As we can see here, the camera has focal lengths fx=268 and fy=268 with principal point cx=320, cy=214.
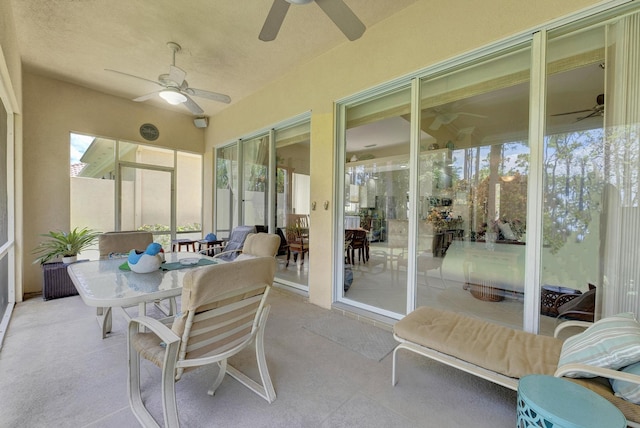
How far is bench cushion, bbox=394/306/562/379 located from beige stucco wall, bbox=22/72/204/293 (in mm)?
5210

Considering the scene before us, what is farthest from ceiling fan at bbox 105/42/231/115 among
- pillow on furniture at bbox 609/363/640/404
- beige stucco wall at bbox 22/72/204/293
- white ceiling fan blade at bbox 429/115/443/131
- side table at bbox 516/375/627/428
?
pillow on furniture at bbox 609/363/640/404

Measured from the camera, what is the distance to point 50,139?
4.09 m

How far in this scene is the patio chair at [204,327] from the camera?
1.27 m

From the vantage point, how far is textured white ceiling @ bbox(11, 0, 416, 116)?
8.75ft

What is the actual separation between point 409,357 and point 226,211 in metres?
4.48

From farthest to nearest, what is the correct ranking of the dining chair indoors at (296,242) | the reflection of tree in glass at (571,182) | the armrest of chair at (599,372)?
the dining chair indoors at (296,242), the reflection of tree in glass at (571,182), the armrest of chair at (599,372)

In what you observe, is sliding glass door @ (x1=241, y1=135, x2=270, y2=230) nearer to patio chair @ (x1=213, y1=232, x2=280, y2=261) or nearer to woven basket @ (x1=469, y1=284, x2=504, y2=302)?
patio chair @ (x1=213, y1=232, x2=280, y2=261)

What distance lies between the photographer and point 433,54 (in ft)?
8.20

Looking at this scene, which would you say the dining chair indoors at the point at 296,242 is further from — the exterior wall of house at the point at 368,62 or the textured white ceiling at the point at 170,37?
the textured white ceiling at the point at 170,37

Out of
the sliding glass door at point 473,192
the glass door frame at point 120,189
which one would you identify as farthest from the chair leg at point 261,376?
the glass door frame at point 120,189

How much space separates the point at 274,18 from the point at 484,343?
2738 millimetres

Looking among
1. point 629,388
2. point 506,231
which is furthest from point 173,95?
point 506,231

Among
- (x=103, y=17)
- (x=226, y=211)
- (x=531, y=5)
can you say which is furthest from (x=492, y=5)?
(x=226, y=211)

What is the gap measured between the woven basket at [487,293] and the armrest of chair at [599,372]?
91.0 inches
